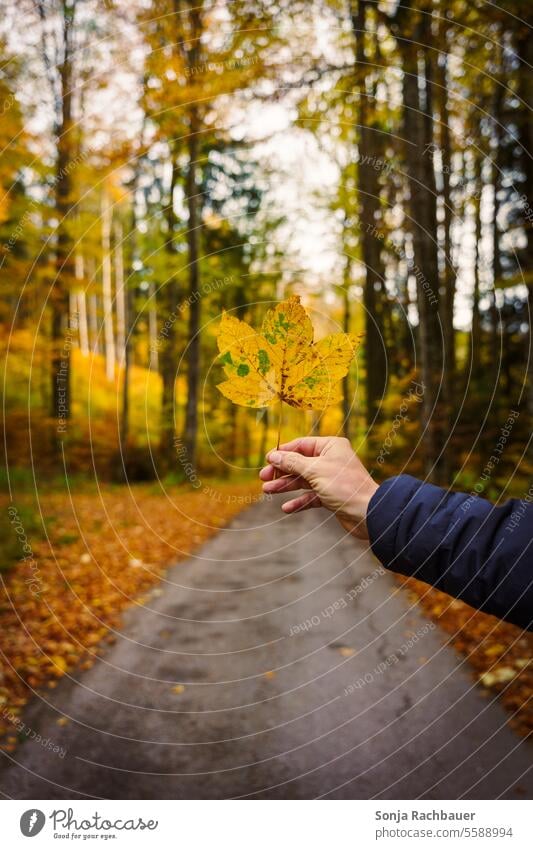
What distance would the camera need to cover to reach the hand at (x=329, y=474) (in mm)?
1351

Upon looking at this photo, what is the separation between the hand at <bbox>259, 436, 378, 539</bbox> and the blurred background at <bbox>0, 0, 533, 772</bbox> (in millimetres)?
200

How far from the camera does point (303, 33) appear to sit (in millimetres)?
4250

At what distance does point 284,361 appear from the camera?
1.19m

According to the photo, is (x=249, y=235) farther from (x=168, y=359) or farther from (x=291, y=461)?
(x=291, y=461)

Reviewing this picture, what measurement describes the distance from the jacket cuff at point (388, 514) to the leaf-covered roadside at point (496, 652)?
2567mm

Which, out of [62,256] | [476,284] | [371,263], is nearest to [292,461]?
[371,263]

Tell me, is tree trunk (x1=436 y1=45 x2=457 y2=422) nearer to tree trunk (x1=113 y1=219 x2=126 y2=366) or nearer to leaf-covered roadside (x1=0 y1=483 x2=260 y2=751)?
leaf-covered roadside (x1=0 y1=483 x2=260 y2=751)

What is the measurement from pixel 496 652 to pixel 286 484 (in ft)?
11.1

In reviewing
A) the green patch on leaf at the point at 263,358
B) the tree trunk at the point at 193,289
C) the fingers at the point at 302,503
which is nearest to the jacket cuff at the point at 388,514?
the fingers at the point at 302,503

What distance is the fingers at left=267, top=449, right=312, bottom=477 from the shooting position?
1.35m

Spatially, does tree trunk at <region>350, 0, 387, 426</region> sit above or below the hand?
above

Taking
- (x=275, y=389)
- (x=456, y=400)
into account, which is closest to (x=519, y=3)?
(x=275, y=389)

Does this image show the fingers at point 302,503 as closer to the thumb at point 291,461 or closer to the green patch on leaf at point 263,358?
the thumb at point 291,461

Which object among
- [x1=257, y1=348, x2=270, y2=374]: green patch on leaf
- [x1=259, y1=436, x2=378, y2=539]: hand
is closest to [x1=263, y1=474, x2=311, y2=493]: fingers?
[x1=259, y1=436, x2=378, y2=539]: hand
